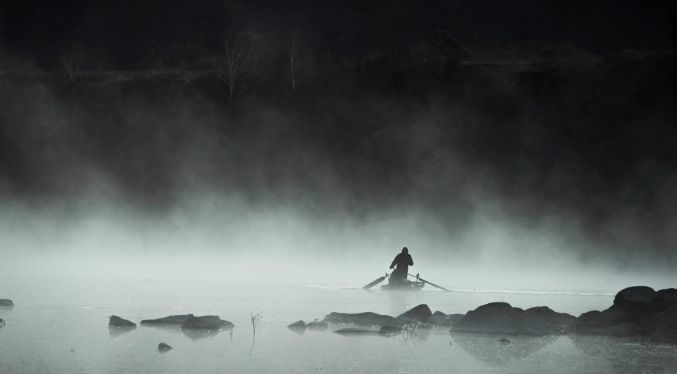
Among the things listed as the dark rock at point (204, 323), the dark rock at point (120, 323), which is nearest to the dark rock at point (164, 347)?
the dark rock at point (204, 323)

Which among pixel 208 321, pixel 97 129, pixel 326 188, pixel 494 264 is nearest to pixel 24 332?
pixel 208 321

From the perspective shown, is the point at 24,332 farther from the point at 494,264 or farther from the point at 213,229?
the point at 213,229

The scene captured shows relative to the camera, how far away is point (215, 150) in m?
90.8

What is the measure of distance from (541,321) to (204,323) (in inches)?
355

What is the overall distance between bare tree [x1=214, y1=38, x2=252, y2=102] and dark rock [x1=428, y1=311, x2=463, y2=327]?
239 ft

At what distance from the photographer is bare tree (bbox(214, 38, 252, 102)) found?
101062 mm

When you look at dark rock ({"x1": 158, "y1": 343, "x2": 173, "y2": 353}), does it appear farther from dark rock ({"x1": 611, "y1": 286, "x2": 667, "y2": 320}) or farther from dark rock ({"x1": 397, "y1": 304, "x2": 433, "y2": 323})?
dark rock ({"x1": 611, "y1": 286, "x2": 667, "y2": 320})

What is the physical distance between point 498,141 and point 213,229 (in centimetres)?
2561

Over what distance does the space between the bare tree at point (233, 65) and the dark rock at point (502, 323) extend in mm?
74361

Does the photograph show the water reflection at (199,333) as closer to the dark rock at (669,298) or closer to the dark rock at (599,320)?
the dark rock at (599,320)

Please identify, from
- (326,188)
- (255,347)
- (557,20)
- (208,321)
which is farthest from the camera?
(557,20)

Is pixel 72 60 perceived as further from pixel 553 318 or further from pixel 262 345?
pixel 262 345

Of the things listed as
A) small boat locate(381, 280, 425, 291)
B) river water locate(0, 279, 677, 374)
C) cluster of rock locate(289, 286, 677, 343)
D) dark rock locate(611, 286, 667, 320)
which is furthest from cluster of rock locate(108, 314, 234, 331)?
small boat locate(381, 280, 425, 291)

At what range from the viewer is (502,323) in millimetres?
26734
